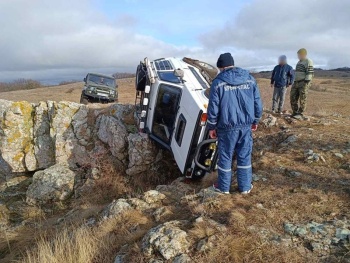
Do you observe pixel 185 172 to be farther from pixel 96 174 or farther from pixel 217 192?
pixel 96 174

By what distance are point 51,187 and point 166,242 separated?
5.22 m

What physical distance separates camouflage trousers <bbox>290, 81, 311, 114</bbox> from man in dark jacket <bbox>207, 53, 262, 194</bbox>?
428 centimetres

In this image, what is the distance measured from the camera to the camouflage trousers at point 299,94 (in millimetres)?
7734

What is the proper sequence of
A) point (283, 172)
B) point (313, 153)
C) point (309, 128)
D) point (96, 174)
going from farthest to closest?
point (96, 174) → point (309, 128) → point (313, 153) → point (283, 172)

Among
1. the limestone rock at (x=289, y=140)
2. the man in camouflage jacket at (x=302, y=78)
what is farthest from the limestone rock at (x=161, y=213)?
the man in camouflage jacket at (x=302, y=78)

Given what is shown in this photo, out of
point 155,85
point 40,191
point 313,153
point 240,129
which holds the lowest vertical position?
point 40,191

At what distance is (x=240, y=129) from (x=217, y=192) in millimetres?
943

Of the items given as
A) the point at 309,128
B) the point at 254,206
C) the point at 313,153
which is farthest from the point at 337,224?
the point at 309,128

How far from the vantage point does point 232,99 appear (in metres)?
3.90

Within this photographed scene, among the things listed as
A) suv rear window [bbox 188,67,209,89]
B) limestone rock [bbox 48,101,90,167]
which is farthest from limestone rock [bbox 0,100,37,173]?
suv rear window [bbox 188,67,209,89]

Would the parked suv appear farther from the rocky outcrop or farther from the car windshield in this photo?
the rocky outcrop

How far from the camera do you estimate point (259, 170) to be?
16.1 feet

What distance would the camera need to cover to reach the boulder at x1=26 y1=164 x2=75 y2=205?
726cm

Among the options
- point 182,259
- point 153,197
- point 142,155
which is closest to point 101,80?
point 142,155
